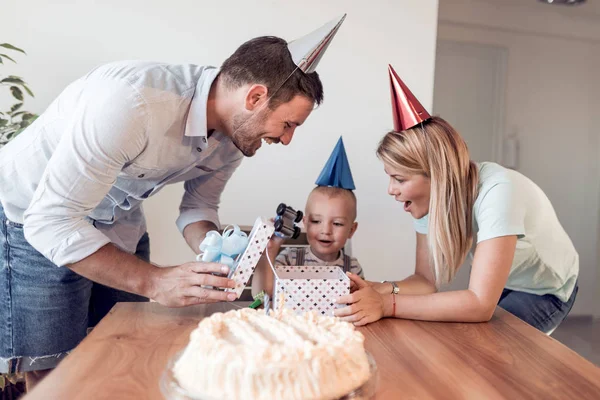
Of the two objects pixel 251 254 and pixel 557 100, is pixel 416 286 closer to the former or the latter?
pixel 251 254

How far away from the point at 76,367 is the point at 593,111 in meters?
3.58

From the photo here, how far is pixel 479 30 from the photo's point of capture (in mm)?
3350

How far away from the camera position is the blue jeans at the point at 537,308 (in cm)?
163

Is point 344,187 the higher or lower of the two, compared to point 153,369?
higher

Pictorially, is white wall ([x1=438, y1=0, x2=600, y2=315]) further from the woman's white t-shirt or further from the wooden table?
the wooden table

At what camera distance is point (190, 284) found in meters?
1.17

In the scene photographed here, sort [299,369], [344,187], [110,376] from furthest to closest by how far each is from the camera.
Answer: [344,187] → [110,376] → [299,369]

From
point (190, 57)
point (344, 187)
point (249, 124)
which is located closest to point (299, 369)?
point (249, 124)

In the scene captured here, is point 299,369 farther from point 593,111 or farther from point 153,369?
point 593,111

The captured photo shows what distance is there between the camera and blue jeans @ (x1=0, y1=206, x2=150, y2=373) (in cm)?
133

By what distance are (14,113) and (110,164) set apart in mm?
1187

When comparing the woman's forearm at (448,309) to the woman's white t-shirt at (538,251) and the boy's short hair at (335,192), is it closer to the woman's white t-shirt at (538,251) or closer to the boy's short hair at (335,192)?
the woman's white t-shirt at (538,251)

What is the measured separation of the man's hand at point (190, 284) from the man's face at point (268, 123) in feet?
1.29

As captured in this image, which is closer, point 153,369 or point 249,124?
point 153,369
